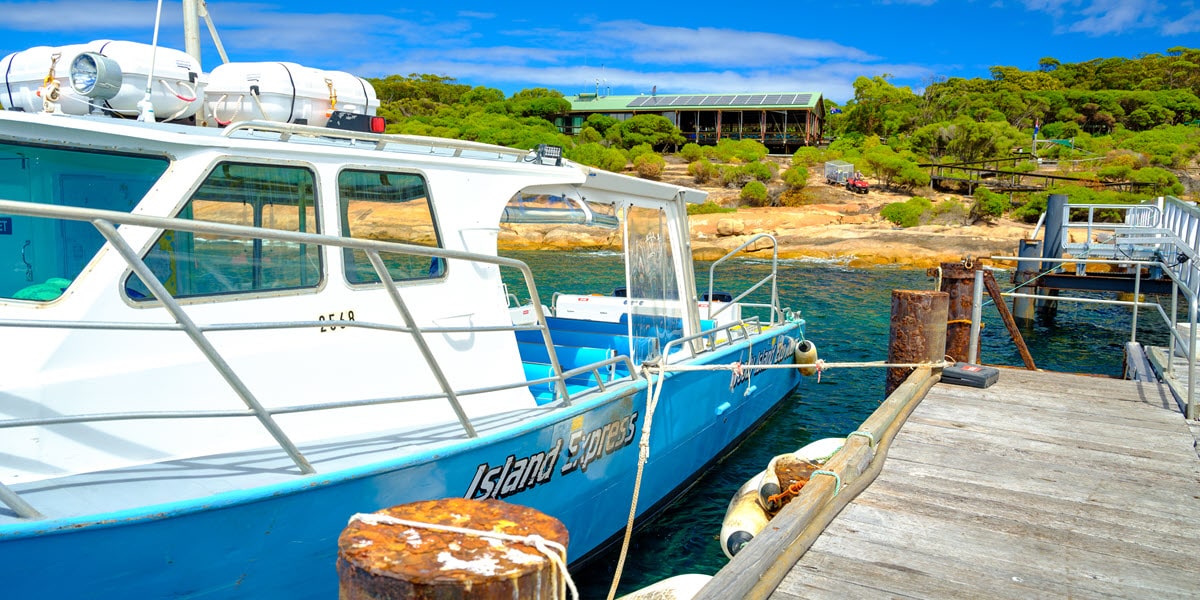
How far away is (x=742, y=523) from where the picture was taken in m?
6.50

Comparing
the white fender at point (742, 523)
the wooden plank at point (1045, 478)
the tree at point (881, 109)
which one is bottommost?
the white fender at point (742, 523)

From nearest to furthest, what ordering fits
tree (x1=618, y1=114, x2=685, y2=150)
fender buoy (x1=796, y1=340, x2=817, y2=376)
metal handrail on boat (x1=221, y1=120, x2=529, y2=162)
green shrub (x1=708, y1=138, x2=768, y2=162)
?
metal handrail on boat (x1=221, y1=120, x2=529, y2=162), fender buoy (x1=796, y1=340, x2=817, y2=376), green shrub (x1=708, y1=138, x2=768, y2=162), tree (x1=618, y1=114, x2=685, y2=150)

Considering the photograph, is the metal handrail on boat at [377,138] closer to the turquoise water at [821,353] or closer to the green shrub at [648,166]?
the turquoise water at [821,353]

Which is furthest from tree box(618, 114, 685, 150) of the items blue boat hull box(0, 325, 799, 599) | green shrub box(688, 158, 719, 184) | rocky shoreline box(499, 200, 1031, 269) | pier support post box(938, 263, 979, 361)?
blue boat hull box(0, 325, 799, 599)

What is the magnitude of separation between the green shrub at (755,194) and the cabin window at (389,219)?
42304 mm

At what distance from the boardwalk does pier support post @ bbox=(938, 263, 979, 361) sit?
4.47 feet

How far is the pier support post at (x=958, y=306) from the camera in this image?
888 cm

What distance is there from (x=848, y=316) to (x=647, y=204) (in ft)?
47.1

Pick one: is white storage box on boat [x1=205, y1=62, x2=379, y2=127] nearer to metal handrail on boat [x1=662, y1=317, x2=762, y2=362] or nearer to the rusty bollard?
metal handrail on boat [x1=662, y1=317, x2=762, y2=362]

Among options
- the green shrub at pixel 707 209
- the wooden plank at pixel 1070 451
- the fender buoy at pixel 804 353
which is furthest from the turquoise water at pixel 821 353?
the green shrub at pixel 707 209

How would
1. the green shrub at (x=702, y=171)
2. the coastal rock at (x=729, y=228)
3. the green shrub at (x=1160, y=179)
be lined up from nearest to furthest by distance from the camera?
the coastal rock at (x=729, y=228), the green shrub at (x=1160, y=179), the green shrub at (x=702, y=171)

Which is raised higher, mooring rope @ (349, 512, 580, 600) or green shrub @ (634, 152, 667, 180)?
green shrub @ (634, 152, 667, 180)

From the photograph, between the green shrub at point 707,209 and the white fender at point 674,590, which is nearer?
the white fender at point 674,590

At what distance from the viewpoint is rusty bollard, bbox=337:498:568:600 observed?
7.23 ft
